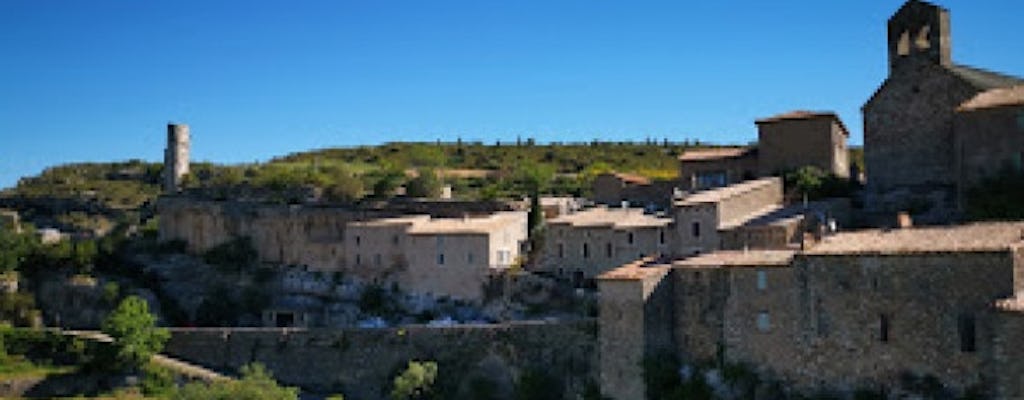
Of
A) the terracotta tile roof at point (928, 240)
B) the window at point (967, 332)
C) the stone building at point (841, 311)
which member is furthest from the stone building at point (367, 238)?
the window at point (967, 332)

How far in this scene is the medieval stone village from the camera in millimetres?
28812

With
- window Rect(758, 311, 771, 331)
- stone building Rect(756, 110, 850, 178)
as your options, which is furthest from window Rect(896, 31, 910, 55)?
window Rect(758, 311, 771, 331)

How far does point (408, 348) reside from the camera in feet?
144

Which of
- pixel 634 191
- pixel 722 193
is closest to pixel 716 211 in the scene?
pixel 722 193

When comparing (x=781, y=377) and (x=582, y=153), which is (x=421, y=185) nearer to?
(x=781, y=377)

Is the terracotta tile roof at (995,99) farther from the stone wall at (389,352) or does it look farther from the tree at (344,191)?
the tree at (344,191)

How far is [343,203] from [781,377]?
2907 centimetres

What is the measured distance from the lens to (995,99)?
110ft

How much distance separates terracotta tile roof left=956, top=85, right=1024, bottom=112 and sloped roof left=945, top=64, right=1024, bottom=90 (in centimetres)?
65

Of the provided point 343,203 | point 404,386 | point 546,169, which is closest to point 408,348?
point 404,386

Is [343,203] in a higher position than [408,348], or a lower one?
higher

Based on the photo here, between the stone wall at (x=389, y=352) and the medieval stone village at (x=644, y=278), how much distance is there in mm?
86

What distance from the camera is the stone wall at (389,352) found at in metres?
38.3

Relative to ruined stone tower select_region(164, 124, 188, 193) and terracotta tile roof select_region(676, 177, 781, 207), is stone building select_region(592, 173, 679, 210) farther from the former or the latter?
ruined stone tower select_region(164, 124, 188, 193)
